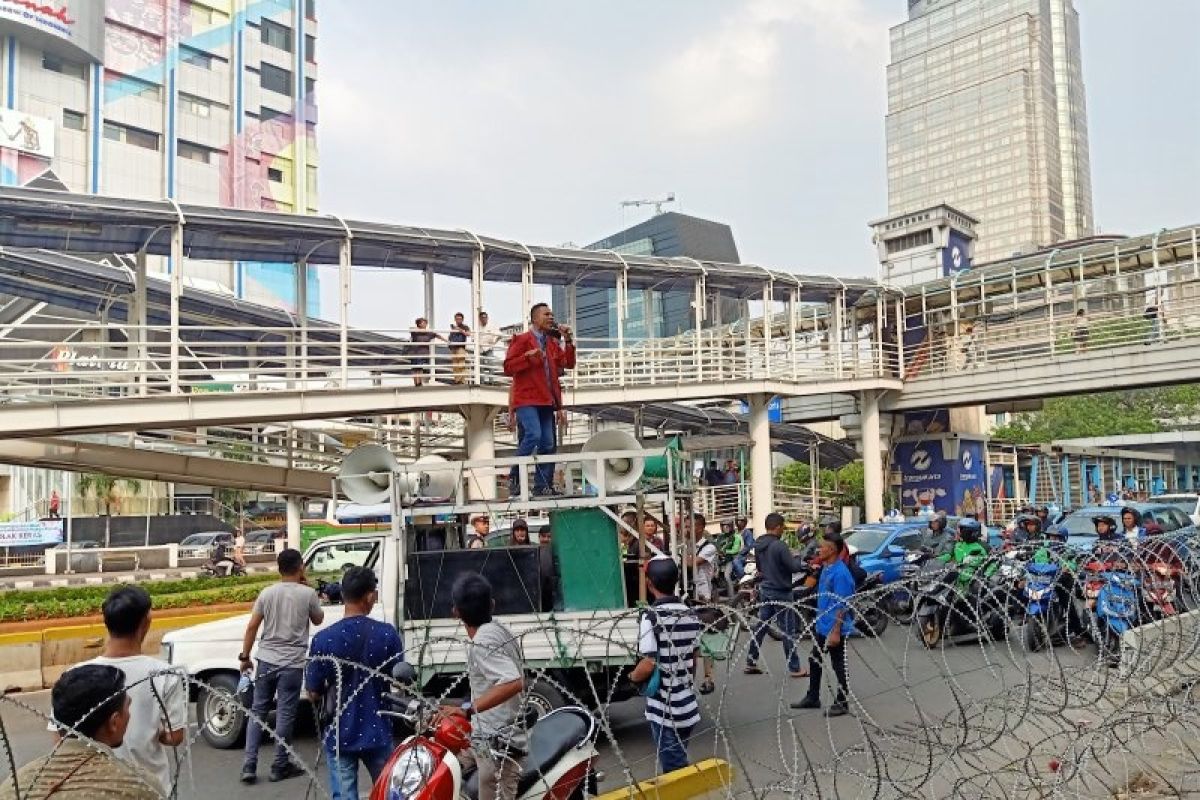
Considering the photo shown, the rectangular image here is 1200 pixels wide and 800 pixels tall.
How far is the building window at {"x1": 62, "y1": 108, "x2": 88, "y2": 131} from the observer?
49719mm

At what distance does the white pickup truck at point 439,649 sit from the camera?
734 cm

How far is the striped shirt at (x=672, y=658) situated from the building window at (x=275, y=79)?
6109cm

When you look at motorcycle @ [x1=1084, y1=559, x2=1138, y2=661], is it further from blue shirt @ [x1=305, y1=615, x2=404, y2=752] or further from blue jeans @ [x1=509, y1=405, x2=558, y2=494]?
blue shirt @ [x1=305, y1=615, x2=404, y2=752]

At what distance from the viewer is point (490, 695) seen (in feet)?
15.4

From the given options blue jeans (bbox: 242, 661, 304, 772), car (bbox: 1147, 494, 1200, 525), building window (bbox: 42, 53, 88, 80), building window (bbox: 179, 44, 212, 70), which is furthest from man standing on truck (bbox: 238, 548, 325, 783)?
building window (bbox: 179, 44, 212, 70)

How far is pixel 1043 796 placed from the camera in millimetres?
5117

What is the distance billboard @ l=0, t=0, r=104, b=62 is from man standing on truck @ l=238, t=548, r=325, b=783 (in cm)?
4951

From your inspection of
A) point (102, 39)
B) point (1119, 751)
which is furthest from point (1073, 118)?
point (1119, 751)

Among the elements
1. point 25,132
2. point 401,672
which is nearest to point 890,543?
point 401,672

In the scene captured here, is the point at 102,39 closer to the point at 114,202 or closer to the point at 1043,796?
the point at 114,202

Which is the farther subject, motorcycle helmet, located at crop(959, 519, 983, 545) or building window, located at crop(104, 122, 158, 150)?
building window, located at crop(104, 122, 158, 150)

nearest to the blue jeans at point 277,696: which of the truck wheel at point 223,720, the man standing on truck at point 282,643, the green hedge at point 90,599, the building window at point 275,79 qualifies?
the man standing on truck at point 282,643

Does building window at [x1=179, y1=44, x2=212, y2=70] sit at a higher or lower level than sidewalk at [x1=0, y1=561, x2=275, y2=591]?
higher

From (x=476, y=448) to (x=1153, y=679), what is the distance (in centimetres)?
1278
